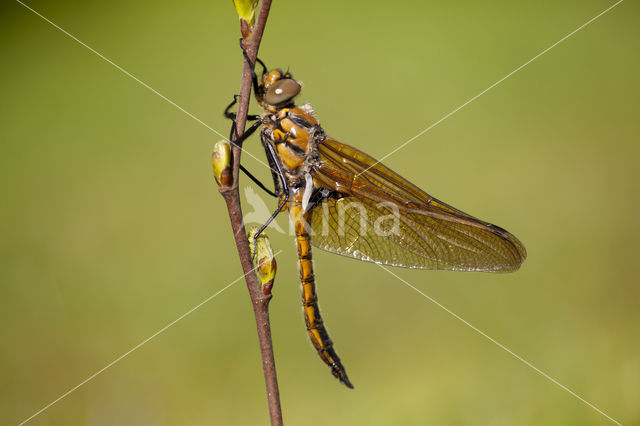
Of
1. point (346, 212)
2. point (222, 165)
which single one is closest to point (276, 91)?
point (346, 212)

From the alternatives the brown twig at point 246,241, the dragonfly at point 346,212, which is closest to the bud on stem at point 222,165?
the brown twig at point 246,241

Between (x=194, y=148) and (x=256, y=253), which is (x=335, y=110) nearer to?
(x=194, y=148)

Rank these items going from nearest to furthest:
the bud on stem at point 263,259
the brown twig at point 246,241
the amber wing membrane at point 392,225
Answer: the brown twig at point 246,241, the bud on stem at point 263,259, the amber wing membrane at point 392,225

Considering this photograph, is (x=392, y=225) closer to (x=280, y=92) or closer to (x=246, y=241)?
(x=280, y=92)

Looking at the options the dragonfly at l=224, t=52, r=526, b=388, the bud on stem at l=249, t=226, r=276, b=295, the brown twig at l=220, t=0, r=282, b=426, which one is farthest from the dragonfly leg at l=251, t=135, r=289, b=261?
the brown twig at l=220, t=0, r=282, b=426

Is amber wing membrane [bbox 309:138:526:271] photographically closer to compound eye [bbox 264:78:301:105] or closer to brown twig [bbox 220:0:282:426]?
compound eye [bbox 264:78:301:105]

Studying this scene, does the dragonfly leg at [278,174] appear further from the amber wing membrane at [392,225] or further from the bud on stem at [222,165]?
the bud on stem at [222,165]
